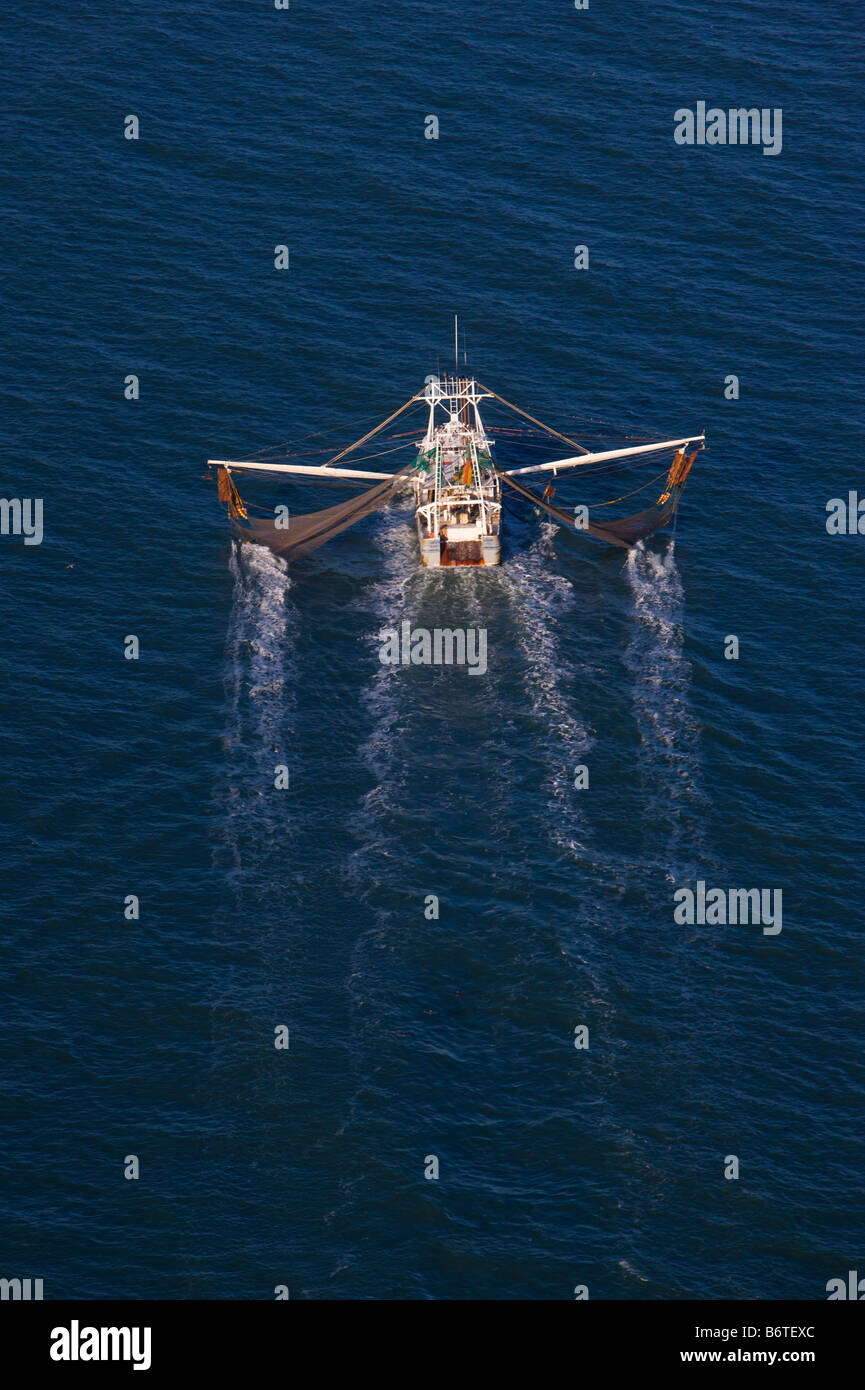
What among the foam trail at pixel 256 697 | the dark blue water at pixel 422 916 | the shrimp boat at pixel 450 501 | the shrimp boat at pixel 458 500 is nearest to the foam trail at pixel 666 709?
the dark blue water at pixel 422 916

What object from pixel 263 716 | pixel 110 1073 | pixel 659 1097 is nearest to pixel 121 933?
pixel 110 1073

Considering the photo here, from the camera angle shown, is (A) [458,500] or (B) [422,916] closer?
(B) [422,916]

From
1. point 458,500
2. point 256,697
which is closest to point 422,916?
point 256,697

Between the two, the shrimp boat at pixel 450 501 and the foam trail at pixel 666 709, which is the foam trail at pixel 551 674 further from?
the foam trail at pixel 666 709

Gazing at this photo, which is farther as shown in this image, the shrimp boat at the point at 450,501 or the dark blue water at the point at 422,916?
the shrimp boat at the point at 450,501

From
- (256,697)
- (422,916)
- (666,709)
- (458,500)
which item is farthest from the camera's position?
(458,500)

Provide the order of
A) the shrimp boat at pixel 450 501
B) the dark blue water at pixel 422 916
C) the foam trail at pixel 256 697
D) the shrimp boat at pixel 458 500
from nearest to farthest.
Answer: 1. the dark blue water at pixel 422 916
2. the foam trail at pixel 256 697
3. the shrimp boat at pixel 458 500
4. the shrimp boat at pixel 450 501

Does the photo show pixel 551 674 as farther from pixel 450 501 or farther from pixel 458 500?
pixel 450 501
